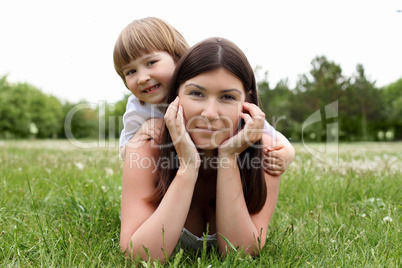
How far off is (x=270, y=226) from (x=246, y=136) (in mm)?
1330

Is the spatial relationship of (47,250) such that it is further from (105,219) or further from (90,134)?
(90,134)

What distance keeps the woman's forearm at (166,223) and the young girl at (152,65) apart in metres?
0.49

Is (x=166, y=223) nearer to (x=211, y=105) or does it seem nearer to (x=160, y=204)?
(x=160, y=204)

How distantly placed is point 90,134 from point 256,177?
4877 cm

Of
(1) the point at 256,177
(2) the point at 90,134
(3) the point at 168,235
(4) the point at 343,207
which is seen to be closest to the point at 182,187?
(3) the point at 168,235

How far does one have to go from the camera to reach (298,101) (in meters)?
41.9

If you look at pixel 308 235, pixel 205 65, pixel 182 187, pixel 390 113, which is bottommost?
pixel 308 235

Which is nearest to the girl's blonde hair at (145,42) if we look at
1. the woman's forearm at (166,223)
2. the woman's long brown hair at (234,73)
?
the woman's long brown hair at (234,73)

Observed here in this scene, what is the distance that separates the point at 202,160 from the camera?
234cm

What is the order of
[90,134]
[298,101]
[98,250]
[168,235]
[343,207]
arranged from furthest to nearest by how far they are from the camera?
1. [90,134]
2. [298,101]
3. [343,207]
4. [98,250]
5. [168,235]

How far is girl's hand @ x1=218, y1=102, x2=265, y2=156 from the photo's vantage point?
2.15 m

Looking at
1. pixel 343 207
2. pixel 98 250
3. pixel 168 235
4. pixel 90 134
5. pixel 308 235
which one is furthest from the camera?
pixel 90 134

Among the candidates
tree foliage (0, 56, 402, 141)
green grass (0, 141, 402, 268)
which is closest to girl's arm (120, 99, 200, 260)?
green grass (0, 141, 402, 268)

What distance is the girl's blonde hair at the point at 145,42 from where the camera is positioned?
8.57ft
